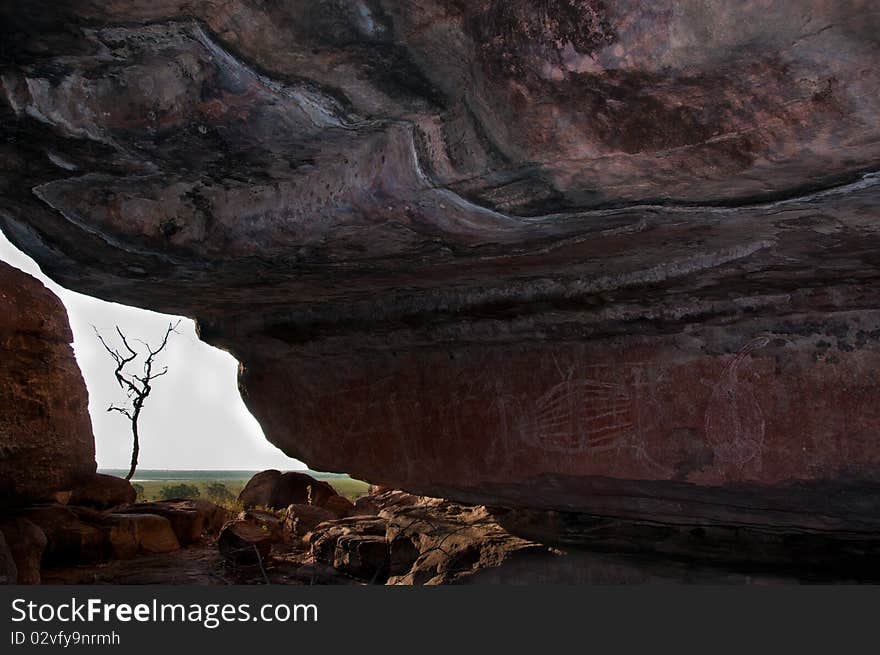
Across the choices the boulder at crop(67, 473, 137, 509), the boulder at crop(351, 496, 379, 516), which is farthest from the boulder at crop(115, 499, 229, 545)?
the boulder at crop(351, 496, 379, 516)

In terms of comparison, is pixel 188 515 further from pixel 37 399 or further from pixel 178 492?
pixel 178 492

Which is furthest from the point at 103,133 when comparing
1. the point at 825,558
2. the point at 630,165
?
the point at 825,558

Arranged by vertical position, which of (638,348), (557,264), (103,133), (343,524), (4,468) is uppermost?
(103,133)

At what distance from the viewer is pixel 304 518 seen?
7.30m

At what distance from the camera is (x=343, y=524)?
5621 millimetres

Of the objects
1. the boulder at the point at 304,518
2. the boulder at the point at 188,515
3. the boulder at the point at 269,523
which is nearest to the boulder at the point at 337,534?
the boulder at the point at 269,523

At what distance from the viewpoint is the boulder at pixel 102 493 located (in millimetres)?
6258

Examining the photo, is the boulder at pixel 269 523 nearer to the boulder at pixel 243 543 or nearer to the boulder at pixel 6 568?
the boulder at pixel 243 543

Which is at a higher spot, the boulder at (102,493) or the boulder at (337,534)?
the boulder at (102,493)

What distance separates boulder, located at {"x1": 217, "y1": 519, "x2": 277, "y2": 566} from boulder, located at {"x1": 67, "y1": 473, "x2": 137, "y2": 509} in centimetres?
141

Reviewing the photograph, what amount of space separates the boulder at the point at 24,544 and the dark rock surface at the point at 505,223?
1.62 metres

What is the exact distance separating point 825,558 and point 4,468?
4416mm

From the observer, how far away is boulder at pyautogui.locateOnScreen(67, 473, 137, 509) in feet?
20.5

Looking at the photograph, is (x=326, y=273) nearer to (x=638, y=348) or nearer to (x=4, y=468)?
(x=638, y=348)
